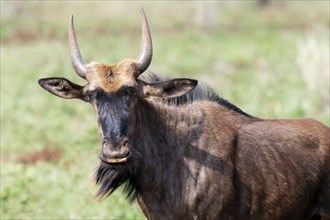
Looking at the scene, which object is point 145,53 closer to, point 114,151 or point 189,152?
point 189,152

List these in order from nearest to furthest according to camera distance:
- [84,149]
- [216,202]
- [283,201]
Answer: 1. [216,202]
2. [283,201]
3. [84,149]

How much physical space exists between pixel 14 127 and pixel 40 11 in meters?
24.6

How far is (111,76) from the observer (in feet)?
25.0

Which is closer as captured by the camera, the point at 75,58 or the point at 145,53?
the point at 145,53

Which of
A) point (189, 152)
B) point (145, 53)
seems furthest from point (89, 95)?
point (189, 152)

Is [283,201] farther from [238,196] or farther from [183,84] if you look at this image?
[183,84]

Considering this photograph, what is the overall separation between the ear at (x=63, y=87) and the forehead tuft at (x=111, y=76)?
195mm

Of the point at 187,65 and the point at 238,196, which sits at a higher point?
the point at 238,196

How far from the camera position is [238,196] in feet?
26.0

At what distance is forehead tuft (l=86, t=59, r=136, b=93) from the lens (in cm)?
753

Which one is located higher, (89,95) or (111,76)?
(111,76)

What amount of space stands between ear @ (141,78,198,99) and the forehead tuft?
0.64ft

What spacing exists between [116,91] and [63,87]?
69 centimetres

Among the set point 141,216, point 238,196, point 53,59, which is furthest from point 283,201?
point 53,59
